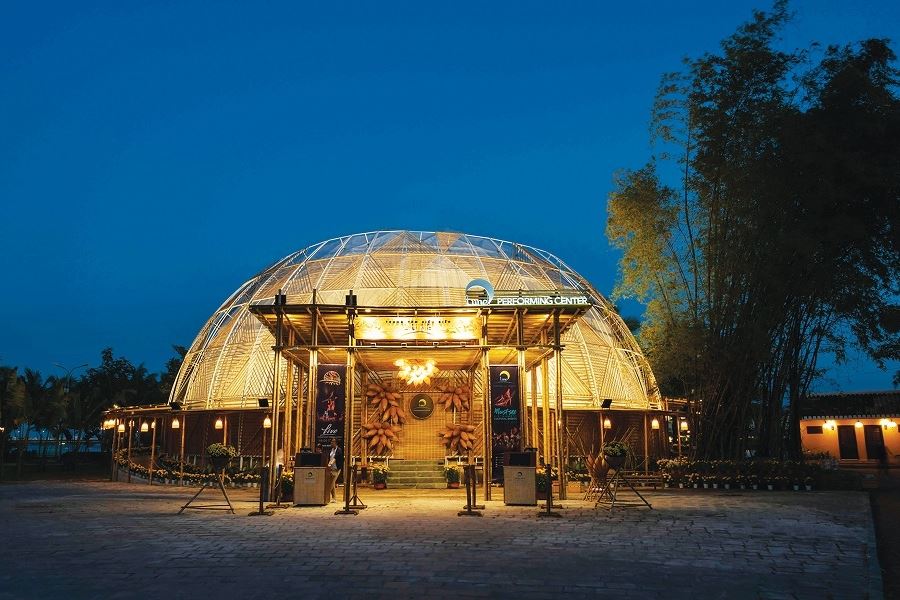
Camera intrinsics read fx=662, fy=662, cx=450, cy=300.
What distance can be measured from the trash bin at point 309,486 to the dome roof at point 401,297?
1172 cm

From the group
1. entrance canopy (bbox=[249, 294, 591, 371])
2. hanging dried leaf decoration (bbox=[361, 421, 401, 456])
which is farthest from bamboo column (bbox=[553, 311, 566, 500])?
hanging dried leaf decoration (bbox=[361, 421, 401, 456])

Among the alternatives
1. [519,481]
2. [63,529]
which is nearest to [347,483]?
[519,481]

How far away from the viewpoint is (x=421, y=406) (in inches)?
1045

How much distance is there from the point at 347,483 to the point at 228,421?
13.7 meters

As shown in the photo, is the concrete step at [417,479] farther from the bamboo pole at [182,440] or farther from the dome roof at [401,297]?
the bamboo pole at [182,440]

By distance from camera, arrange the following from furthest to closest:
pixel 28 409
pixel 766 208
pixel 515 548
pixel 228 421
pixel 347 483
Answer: pixel 28 409
pixel 228 421
pixel 766 208
pixel 347 483
pixel 515 548

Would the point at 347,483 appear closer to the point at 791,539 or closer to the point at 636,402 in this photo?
the point at 791,539

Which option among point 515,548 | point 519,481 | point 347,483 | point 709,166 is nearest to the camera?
point 515,548

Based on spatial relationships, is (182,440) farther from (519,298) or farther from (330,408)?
(519,298)

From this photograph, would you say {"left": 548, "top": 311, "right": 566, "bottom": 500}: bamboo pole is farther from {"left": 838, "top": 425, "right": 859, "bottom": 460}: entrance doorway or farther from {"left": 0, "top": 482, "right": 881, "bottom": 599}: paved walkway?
→ {"left": 838, "top": 425, "right": 859, "bottom": 460}: entrance doorway

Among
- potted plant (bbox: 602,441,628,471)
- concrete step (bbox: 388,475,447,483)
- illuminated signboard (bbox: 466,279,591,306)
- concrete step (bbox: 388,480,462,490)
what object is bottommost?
concrete step (bbox: 388,480,462,490)

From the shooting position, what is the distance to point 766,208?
68.0 ft

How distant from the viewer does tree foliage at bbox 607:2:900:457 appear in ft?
63.6

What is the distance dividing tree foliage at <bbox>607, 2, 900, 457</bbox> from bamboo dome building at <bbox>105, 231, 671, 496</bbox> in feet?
14.5
